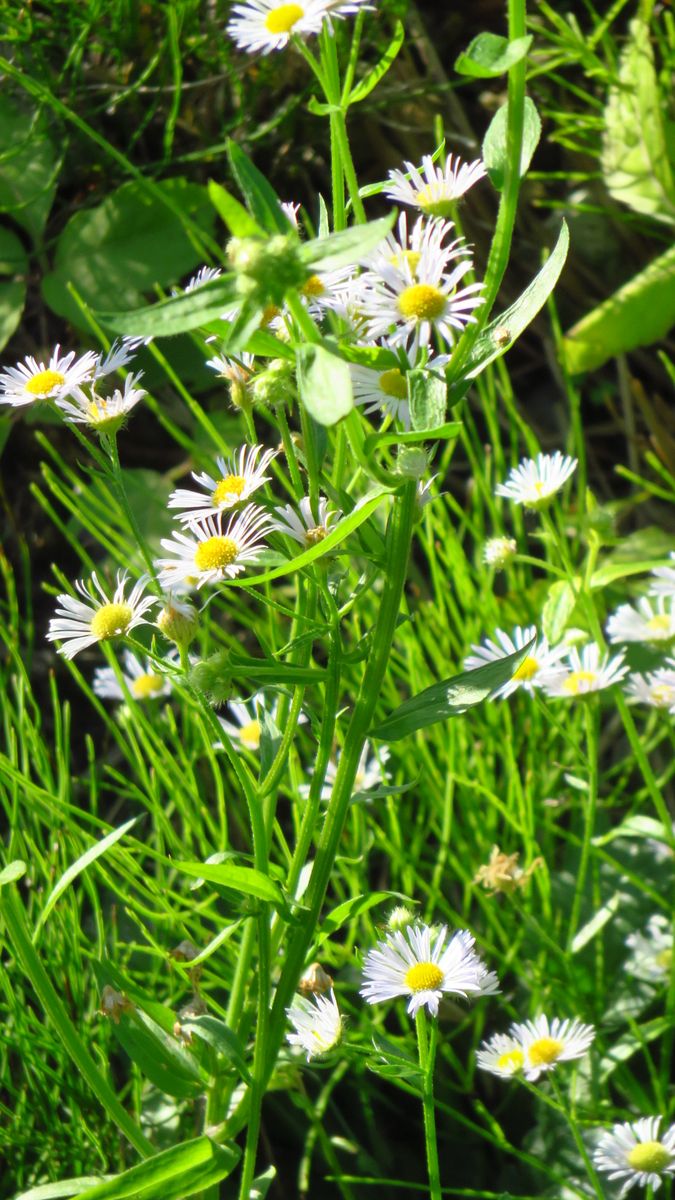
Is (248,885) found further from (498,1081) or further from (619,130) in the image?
(619,130)

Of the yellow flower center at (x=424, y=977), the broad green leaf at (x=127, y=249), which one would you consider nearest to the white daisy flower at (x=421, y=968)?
the yellow flower center at (x=424, y=977)

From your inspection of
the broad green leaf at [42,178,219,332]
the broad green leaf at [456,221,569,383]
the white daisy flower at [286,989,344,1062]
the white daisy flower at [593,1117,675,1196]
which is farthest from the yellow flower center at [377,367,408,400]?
the broad green leaf at [42,178,219,332]

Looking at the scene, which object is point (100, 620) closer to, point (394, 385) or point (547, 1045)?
point (394, 385)

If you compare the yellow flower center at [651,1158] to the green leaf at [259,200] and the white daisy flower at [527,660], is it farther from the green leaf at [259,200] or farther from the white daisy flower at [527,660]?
the green leaf at [259,200]

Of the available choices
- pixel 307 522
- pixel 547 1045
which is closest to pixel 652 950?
pixel 547 1045

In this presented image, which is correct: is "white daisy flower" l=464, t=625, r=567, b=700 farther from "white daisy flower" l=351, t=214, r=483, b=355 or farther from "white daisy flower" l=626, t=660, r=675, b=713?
"white daisy flower" l=351, t=214, r=483, b=355

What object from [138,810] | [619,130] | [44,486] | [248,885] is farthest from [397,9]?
[248,885]
